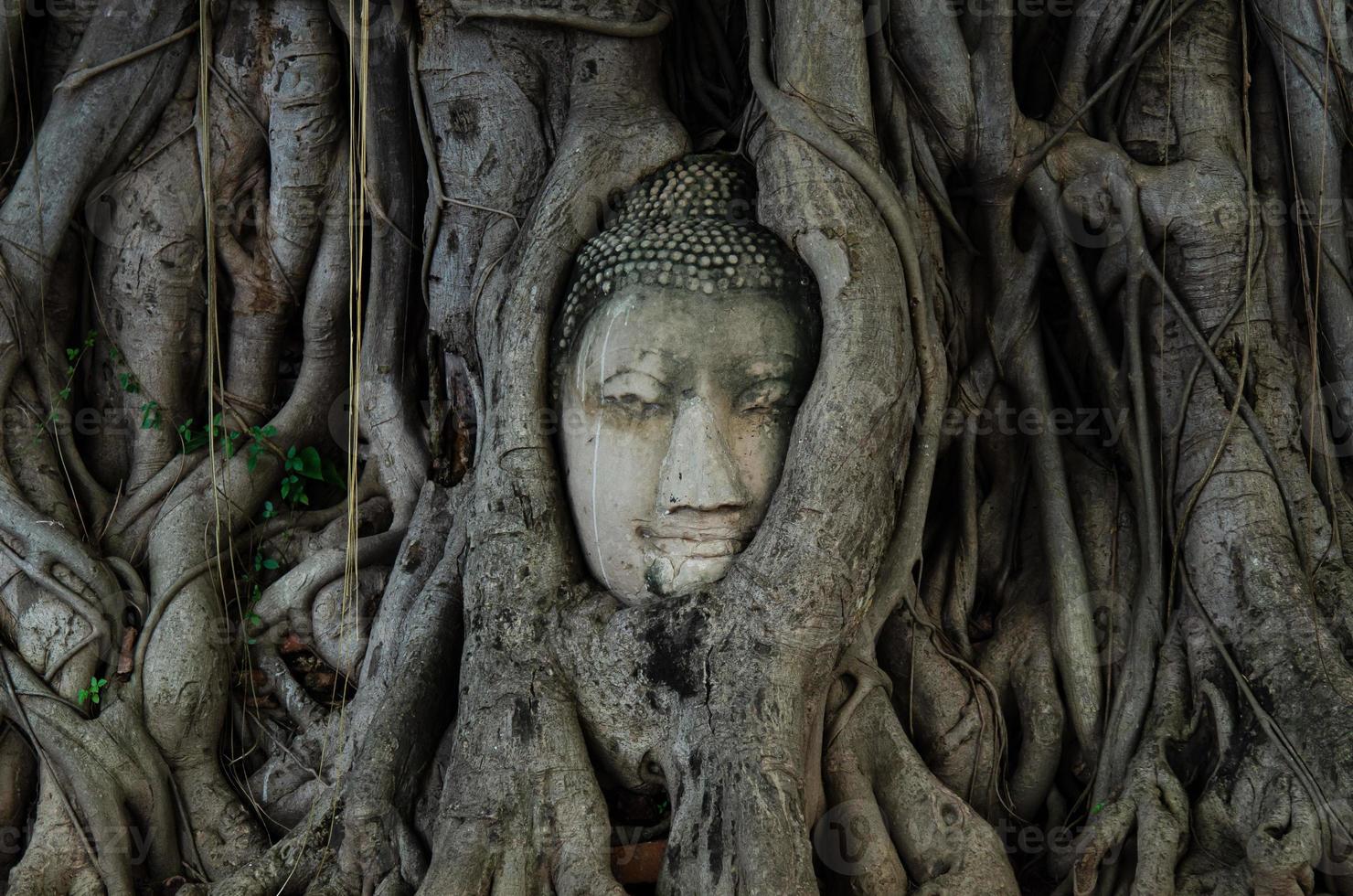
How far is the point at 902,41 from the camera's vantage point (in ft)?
11.6

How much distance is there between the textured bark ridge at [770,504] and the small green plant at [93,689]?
0.02 meters

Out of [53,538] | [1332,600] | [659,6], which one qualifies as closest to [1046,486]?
[1332,600]

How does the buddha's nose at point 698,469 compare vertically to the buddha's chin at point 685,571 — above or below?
above

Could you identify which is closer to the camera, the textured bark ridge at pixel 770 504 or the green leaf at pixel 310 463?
the textured bark ridge at pixel 770 504

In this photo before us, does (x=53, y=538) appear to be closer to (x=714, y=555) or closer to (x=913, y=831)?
(x=714, y=555)

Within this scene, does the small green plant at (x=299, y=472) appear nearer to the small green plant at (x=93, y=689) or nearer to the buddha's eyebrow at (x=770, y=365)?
the small green plant at (x=93, y=689)

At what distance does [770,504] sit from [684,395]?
1.05ft

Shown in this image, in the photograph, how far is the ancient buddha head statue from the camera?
306cm

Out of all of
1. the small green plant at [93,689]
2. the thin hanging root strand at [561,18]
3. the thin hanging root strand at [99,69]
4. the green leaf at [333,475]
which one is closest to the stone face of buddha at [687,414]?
the thin hanging root strand at [561,18]

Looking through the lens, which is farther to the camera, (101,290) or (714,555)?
(101,290)

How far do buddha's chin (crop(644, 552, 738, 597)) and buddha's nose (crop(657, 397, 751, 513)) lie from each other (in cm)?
13

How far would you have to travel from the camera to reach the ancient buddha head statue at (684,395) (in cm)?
306

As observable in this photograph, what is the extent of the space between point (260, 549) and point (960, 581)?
2085 mm

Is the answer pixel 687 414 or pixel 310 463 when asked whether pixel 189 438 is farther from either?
pixel 687 414
